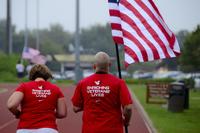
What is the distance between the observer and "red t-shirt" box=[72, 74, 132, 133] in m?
8.84

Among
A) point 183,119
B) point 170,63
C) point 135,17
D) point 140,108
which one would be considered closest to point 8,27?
point 170,63

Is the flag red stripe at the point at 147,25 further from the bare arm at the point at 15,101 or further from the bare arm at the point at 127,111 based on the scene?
the bare arm at the point at 15,101

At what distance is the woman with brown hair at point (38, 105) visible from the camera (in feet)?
28.5

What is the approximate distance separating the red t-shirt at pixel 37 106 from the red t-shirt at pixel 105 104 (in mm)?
465

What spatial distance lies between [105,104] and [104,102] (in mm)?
29

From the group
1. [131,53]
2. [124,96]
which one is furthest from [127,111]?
[131,53]

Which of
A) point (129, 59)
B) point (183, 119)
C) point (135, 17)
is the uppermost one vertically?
point (135, 17)

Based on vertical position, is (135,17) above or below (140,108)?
above

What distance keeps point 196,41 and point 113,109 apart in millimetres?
33999

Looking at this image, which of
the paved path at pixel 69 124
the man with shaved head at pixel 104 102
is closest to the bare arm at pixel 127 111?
the man with shaved head at pixel 104 102

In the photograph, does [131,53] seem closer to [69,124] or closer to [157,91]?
[69,124]

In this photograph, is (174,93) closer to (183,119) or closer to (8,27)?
(183,119)

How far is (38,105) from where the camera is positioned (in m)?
8.77

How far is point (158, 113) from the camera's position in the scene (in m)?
25.1
